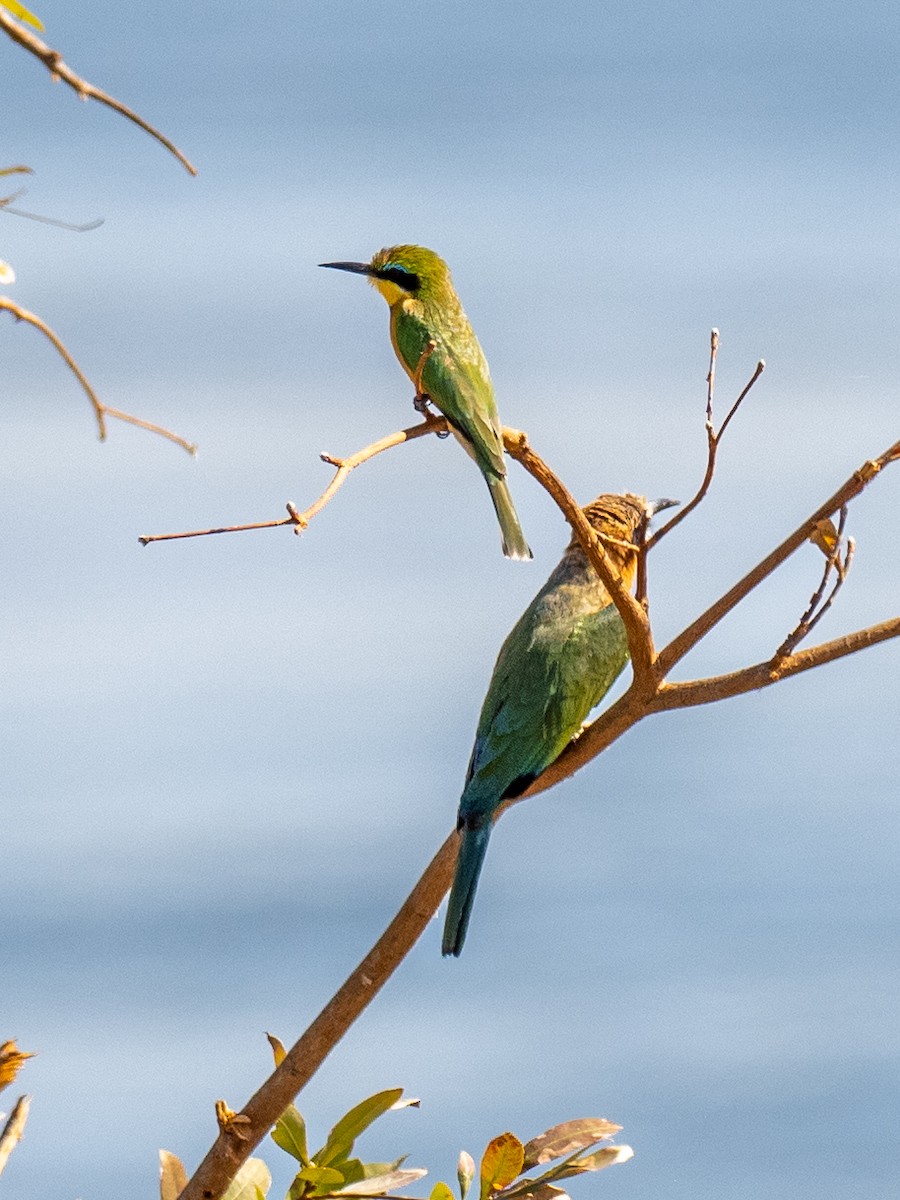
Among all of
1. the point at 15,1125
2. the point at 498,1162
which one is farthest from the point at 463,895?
the point at 15,1125

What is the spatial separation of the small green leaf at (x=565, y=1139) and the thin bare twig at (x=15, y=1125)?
0.81 meters

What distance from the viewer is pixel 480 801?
131 inches

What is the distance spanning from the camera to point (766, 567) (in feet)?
7.86

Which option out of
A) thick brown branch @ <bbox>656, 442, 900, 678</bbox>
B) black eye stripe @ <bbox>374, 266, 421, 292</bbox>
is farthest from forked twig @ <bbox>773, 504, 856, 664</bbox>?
black eye stripe @ <bbox>374, 266, 421, 292</bbox>

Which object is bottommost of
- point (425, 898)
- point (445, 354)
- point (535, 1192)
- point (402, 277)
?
point (535, 1192)

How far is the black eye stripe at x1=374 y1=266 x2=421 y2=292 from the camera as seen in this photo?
17.5 feet

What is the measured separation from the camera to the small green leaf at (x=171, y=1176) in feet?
7.67

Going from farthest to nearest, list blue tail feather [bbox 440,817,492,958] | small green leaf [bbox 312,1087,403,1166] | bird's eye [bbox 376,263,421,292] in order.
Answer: bird's eye [bbox 376,263,421,292], blue tail feather [bbox 440,817,492,958], small green leaf [bbox 312,1087,403,1166]

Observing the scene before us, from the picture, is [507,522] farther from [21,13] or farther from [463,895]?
[21,13]

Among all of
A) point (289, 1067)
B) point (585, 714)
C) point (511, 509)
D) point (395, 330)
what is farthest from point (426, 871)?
point (395, 330)

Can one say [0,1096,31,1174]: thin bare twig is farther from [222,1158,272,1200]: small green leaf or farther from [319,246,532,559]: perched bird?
[319,246,532,559]: perched bird

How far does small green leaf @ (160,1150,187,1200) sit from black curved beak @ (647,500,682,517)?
2.31 m

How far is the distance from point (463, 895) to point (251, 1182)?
961mm

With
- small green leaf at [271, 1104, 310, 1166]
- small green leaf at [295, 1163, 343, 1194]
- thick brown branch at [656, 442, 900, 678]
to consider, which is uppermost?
thick brown branch at [656, 442, 900, 678]
